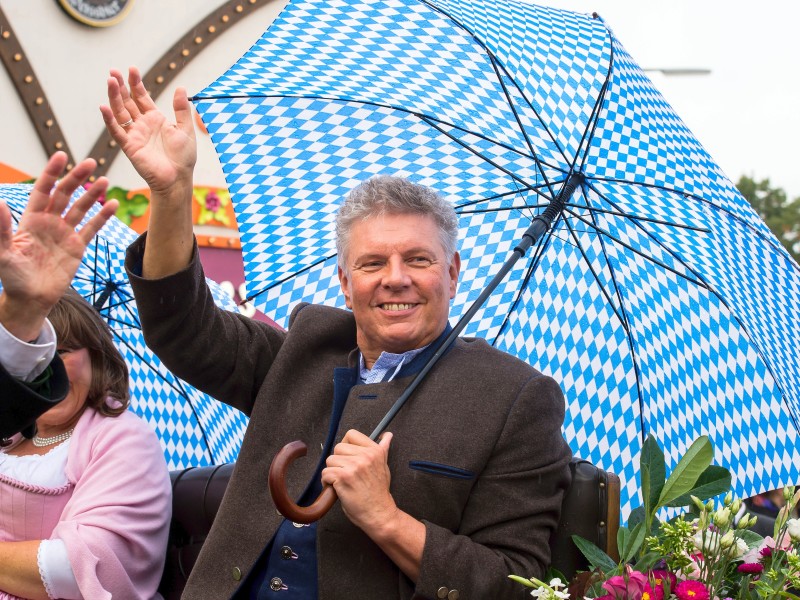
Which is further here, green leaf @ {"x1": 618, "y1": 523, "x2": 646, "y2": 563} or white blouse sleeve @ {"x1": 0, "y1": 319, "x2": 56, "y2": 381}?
green leaf @ {"x1": 618, "y1": 523, "x2": 646, "y2": 563}

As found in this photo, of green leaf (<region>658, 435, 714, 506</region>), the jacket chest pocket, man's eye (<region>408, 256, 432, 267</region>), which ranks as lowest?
the jacket chest pocket

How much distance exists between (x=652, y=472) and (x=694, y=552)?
0.22 metres

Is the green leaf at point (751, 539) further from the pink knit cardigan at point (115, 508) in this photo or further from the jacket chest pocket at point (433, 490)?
the pink knit cardigan at point (115, 508)

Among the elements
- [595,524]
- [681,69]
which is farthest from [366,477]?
→ [681,69]

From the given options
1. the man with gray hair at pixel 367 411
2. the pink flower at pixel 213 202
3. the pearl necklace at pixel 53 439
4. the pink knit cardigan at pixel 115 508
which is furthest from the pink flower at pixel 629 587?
the pink flower at pixel 213 202

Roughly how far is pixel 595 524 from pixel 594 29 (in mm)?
1223

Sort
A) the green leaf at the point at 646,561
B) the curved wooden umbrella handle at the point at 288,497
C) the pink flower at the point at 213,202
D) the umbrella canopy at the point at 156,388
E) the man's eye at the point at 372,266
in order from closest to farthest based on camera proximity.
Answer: the green leaf at the point at 646,561 < the curved wooden umbrella handle at the point at 288,497 < the man's eye at the point at 372,266 < the umbrella canopy at the point at 156,388 < the pink flower at the point at 213,202

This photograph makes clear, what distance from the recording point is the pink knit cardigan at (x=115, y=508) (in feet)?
8.82

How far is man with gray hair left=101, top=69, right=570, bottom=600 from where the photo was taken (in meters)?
2.22

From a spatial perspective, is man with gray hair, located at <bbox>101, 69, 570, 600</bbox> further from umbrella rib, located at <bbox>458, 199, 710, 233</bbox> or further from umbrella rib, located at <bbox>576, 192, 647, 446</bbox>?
umbrella rib, located at <bbox>576, 192, 647, 446</bbox>

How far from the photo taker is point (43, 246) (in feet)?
5.63

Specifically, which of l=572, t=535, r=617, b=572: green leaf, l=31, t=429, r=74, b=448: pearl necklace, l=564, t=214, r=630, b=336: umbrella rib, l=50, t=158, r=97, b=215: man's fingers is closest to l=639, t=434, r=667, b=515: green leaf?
l=572, t=535, r=617, b=572: green leaf

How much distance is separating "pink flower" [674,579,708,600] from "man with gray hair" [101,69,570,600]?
0.63 m

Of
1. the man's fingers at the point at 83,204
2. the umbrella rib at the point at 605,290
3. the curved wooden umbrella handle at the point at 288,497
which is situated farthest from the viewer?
the umbrella rib at the point at 605,290
